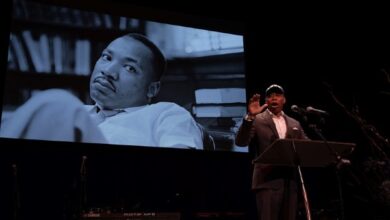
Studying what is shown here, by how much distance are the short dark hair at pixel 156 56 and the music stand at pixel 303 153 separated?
8.84ft

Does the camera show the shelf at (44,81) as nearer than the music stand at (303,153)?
No

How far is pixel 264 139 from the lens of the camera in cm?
320

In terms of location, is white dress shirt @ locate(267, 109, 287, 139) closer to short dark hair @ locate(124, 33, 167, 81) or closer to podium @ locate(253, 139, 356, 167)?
podium @ locate(253, 139, 356, 167)

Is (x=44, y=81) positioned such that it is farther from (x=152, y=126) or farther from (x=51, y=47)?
(x=152, y=126)

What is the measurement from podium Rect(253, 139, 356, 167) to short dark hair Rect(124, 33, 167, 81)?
270 cm

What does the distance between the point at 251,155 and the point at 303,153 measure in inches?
119

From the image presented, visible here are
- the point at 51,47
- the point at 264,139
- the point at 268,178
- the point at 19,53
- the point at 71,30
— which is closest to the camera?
the point at 268,178

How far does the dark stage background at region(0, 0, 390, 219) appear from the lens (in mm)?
4848

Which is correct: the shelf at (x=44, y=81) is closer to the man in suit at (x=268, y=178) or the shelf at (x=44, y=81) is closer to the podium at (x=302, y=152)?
the man in suit at (x=268, y=178)

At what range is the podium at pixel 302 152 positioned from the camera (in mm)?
2674

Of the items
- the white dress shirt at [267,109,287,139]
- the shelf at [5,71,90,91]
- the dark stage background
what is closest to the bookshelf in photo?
the shelf at [5,71,90,91]

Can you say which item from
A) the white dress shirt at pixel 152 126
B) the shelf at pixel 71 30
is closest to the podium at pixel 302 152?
the white dress shirt at pixel 152 126

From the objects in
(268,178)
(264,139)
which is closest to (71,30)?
(264,139)

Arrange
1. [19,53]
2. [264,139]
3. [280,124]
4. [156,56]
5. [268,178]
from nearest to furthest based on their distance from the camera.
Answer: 1. [268,178]
2. [264,139]
3. [280,124]
4. [19,53]
5. [156,56]
